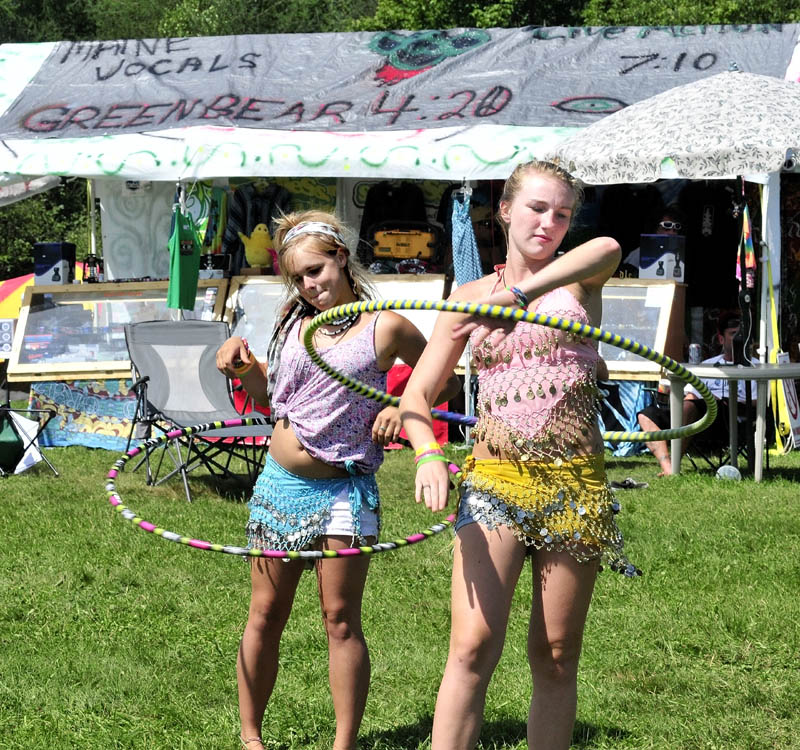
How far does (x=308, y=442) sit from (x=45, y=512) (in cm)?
475

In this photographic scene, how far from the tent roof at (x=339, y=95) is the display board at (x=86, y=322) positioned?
117 centimetres

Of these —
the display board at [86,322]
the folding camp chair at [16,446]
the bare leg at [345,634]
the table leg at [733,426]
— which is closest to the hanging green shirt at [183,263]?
the display board at [86,322]

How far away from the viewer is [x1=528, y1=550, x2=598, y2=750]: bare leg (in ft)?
10.0

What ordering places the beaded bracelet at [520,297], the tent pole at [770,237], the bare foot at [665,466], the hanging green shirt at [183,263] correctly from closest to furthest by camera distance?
the beaded bracelet at [520,297], the bare foot at [665,466], the tent pole at [770,237], the hanging green shirt at [183,263]

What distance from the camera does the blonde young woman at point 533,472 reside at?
3.00 m

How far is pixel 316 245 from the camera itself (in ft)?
11.6

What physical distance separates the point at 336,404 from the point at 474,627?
35.1 inches

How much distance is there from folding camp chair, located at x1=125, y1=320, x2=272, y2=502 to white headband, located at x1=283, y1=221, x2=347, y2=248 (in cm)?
522

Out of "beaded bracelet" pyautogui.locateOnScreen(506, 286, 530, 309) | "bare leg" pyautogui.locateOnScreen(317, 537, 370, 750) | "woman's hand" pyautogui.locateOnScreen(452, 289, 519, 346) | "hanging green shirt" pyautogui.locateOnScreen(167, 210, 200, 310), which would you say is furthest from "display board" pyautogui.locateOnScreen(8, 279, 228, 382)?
"beaded bracelet" pyautogui.locateOnScreen(506, 286, 530, 309)

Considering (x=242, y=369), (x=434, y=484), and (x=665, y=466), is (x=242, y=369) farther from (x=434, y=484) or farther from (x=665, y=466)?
(x=665, y=466)

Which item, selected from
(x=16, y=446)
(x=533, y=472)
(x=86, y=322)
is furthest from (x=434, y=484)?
(x=86, y=322)

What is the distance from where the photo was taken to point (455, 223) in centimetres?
1057

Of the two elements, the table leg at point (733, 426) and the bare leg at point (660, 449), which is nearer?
the table leg at point (733, 426)

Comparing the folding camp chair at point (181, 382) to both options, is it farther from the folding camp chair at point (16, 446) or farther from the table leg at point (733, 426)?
the table leg at point (733, 426)
